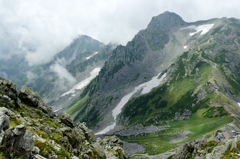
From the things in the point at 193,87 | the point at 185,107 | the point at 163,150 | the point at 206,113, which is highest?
the point at 193,87

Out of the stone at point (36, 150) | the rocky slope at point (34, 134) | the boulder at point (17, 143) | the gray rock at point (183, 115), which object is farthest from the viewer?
the gray rock at point (183, 115)

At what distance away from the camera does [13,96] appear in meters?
27.5

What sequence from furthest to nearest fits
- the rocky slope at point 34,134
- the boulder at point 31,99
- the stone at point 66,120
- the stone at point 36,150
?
the stone at point 66,120, the boulder at point 31,99, the stone at point 36,150, the rocky slope at point 34,134

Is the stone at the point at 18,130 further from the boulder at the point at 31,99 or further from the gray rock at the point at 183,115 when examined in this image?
the gray rock at the point at 183,115

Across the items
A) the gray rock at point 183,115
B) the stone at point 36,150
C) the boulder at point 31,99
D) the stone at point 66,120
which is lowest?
the gray rock at point 183,115

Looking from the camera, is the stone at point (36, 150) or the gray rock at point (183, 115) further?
the gray rock at point (183, 115)

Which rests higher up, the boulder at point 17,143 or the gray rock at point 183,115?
the boulder at point 17,143

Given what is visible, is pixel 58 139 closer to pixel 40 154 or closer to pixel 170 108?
pixel 40 154

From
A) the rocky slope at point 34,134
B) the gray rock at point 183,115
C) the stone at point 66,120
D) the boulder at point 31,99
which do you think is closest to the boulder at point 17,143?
the rocky slope at point 34,134

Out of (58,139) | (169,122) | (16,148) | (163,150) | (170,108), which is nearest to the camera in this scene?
(16,148)

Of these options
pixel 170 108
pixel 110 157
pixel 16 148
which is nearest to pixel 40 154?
pixel 16 148

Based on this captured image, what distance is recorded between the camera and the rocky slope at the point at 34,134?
507 inches

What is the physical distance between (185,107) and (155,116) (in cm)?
3118

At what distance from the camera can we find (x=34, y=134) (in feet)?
57.2
